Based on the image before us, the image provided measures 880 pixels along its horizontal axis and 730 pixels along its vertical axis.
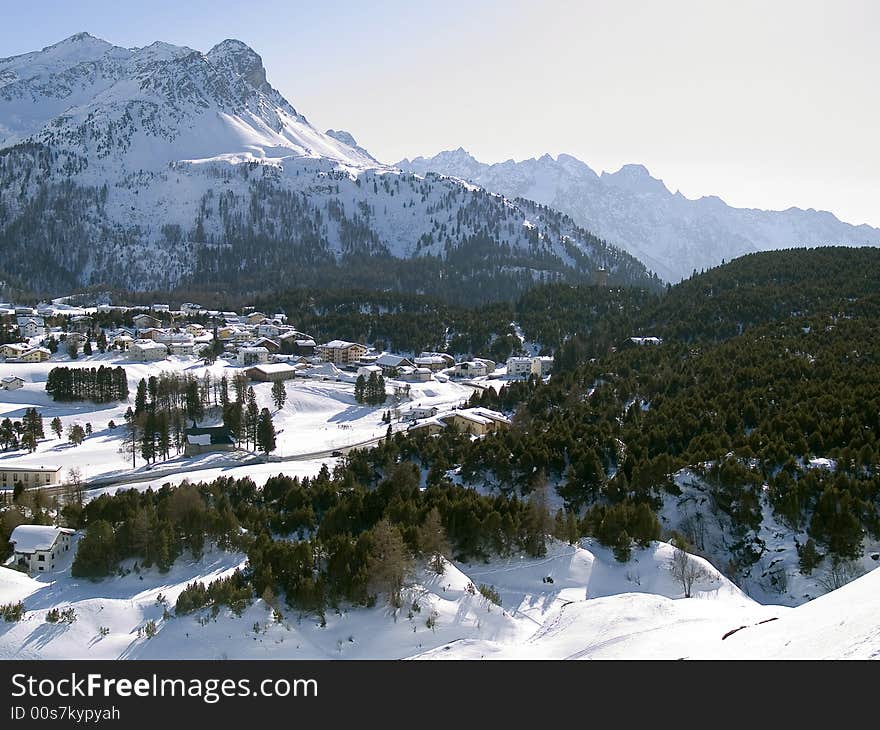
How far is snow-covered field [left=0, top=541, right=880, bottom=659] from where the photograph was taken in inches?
748

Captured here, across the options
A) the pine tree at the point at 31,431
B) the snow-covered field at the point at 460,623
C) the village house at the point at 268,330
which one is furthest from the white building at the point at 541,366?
the snow-covered field at the point at 460,623

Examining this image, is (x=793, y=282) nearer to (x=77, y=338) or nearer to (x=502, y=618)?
(x=502, y=618)

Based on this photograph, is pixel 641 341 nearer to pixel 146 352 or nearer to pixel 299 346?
pixel 299 346

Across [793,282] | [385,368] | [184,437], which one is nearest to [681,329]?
[793,282]

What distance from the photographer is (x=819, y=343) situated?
62.6 metres

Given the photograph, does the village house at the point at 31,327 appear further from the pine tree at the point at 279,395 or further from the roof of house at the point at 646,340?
the roof of house at the point at 646,340

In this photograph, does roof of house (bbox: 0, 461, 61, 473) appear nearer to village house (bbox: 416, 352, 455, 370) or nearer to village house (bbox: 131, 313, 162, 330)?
village house (bbox: 416, 352, 455, 370)

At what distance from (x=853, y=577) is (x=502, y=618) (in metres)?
15.0

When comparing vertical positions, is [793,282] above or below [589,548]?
above

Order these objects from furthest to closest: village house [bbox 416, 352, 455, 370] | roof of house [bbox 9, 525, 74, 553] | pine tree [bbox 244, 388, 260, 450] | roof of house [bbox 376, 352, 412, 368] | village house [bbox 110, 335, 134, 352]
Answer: village house [bbox 416, 352, 455, 370] → roof of house [bbox 376, 352, 412, 368] → village house [bbox 110, 335, 134, 352] → pine tree [bbox 244, 388, 260, 450] → roof of house [bbox 9, 525, 74, 553]

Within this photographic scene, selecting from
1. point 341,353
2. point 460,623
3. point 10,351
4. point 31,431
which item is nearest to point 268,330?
point 341,353

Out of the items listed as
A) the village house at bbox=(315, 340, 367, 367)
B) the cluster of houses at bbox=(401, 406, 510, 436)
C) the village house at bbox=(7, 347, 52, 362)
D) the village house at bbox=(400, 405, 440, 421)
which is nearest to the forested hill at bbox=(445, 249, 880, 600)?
the cluster of houses at bbox=(401, 406, 510, 436)

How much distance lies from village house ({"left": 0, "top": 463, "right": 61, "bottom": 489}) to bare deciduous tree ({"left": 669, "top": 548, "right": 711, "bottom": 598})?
38.5 metres

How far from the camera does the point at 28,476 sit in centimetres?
4775
